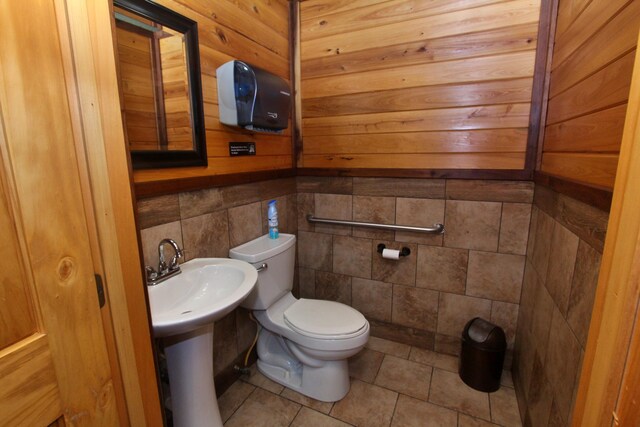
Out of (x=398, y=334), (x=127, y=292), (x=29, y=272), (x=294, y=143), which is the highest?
(x=294, y=143)

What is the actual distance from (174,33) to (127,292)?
46.8 inches

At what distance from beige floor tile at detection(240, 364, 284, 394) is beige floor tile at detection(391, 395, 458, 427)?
2.26 ft

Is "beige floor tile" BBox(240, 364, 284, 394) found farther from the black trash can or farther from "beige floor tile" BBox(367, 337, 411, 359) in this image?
the black trash can

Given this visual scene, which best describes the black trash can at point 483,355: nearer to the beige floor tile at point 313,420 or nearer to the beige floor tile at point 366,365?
the beige floor tile at point 366,365

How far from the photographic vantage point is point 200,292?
4.71ft

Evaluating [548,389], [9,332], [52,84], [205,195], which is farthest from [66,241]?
[548,389]

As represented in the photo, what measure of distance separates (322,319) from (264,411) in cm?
59

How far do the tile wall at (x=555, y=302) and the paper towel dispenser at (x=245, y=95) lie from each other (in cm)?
145

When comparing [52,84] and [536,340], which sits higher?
[52,84]

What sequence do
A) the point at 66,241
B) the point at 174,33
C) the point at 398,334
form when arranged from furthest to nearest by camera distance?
the point at 398,334, the point at 174,33, the point at 66,241

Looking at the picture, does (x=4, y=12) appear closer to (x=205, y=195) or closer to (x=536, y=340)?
(x=205, y=195)

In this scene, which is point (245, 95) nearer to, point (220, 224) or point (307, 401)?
point (220, 224)

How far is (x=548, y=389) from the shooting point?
1.25 metres

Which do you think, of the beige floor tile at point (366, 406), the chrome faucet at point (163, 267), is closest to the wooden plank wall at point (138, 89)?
the chrome faucet at point (163, 267)
